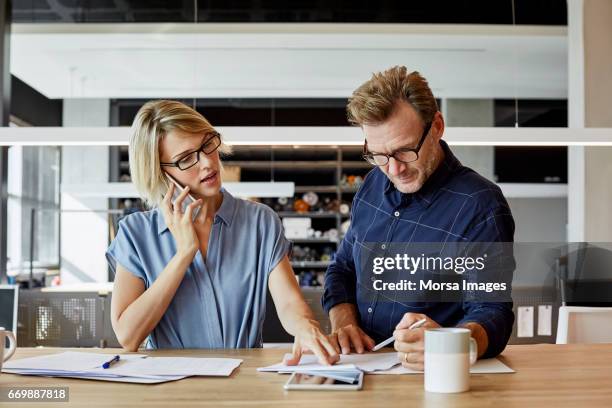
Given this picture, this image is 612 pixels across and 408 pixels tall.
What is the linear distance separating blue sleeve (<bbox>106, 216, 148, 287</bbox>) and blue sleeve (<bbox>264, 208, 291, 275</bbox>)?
33 cm

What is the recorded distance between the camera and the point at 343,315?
6.14 ft

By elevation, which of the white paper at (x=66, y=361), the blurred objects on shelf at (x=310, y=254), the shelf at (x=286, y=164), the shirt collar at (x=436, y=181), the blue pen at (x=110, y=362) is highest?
the shelf at (x=286, y=164)

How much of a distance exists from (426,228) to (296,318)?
1.37 feet

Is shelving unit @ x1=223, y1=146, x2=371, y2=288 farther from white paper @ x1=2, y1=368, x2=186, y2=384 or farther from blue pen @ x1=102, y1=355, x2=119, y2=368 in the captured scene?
white paper @ x1=2, y1=368, x2=186, y2=384

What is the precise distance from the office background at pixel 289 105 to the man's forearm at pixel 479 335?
7.34ft

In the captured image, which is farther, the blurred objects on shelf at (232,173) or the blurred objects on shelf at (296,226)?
the blurred objects on shelf at (232,173)

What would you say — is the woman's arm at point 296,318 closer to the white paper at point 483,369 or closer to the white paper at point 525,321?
the white paper at point 483,369

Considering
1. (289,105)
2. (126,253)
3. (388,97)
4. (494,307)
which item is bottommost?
(494,307)

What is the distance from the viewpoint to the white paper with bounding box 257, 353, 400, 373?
1.39 meters

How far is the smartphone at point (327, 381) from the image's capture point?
124 centimetres

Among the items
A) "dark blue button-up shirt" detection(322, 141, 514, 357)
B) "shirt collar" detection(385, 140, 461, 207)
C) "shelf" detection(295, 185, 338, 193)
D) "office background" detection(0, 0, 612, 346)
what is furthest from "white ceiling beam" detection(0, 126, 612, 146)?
"shelf" detection(295, 185, 338, 193)

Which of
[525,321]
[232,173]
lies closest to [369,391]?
[525,321]

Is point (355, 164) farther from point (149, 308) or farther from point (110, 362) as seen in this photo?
point (110, 362)

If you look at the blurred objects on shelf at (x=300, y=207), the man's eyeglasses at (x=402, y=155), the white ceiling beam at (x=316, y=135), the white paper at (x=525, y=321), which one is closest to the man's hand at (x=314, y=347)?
the man's eyeglasses at (x=402, y=155)
